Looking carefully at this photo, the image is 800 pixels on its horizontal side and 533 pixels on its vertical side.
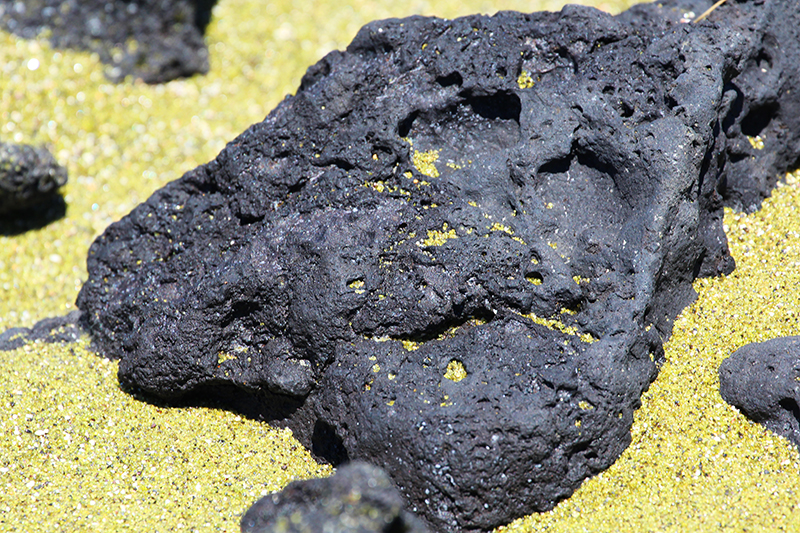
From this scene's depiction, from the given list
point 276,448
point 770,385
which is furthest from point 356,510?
point 770,385

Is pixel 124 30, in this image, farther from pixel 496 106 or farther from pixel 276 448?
pixel 276 448

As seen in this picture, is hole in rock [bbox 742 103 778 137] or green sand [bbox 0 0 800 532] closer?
green sand [bbox 0 0 800 532]

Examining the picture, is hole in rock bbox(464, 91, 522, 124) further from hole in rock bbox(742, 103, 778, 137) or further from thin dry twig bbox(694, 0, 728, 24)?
hole in rock bbox(742, 103, 778, 137)

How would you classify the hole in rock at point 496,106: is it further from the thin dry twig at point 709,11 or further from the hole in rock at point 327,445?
the hole in rock at point 327,445

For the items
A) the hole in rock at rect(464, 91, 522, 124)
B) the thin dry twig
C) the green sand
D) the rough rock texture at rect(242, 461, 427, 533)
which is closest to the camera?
the rough rock texture at rect(242, 461, 427, 533)

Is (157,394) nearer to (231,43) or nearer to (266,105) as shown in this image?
(266,105)

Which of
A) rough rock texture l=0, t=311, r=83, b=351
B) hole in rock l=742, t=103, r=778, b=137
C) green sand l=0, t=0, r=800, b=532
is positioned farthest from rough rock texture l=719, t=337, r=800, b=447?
rough rock texture l=0, t=311, r=83, b=351

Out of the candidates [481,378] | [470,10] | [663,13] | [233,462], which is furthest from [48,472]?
[470,10]
